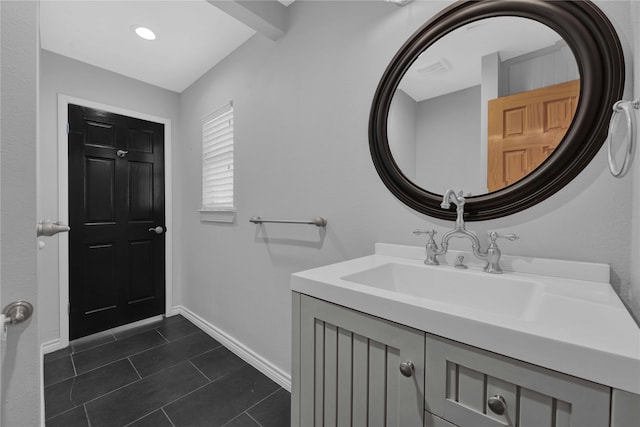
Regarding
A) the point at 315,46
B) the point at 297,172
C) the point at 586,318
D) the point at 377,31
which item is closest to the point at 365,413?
the point at 586,318

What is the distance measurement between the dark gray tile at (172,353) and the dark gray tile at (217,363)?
100mm

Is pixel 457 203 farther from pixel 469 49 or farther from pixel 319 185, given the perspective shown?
pixel 319 185

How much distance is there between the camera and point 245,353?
2061 millimetres

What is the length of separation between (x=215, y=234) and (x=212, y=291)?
54cm

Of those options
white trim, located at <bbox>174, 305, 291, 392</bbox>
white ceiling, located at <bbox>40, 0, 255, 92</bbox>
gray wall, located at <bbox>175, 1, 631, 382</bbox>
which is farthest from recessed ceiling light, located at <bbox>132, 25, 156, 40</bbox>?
white trim, located at <bbox>174, 305, 291, 392</bbox>

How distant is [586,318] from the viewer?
59 centimetres

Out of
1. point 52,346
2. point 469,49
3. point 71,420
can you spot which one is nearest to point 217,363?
point 71,420

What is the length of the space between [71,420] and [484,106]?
2554 millimetres

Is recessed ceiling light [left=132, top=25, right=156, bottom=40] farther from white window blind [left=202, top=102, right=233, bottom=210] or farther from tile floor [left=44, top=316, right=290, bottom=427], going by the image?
tile floor [left=44, top=316, right=290, bottom=427]

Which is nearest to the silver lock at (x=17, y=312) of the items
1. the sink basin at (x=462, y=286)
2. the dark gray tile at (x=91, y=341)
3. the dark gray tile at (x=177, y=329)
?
the sink basin at (x=462, y=286)

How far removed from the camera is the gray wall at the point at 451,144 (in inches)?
41.8

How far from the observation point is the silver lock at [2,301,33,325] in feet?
2.19

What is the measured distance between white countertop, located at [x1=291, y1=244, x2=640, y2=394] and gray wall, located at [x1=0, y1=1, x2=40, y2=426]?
→ 74cm

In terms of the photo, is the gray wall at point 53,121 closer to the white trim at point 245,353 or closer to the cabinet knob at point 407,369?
the white trim at point 245,353
